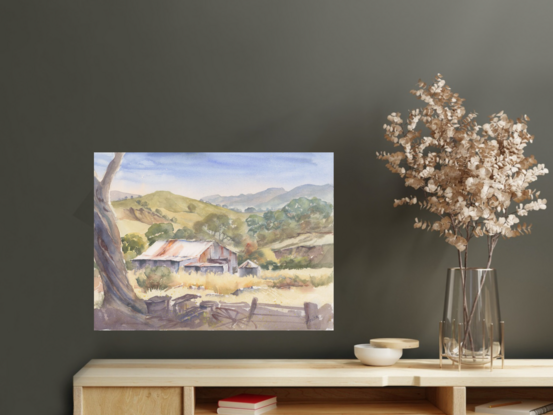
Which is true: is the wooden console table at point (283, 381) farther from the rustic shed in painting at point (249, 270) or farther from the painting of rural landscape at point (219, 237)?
the rustic shed in painting at point (249, 270)

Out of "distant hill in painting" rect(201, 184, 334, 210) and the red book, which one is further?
"distant hill in painting" rect(201, 184, 334, 210)

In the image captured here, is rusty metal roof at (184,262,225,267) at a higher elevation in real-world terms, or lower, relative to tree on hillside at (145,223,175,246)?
lower

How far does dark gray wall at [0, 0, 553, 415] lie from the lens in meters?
2.74

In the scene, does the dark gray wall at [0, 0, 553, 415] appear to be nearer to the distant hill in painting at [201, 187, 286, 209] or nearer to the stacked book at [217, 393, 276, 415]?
the distant hill in painting at [201, 187, 286, 209]

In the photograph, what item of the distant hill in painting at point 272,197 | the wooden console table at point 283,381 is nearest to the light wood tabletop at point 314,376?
the wooden console table at point 283,381

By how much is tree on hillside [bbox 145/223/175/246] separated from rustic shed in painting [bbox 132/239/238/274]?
2cm

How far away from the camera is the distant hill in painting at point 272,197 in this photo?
9.07 feet

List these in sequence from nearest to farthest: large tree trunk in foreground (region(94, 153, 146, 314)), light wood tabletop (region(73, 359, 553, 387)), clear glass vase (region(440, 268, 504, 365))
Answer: light wood tabletop (region(73, 359, 553, 387)) < clear glass vase (region(440, 268, 504, 365)) < large tree trunk in foreground (region(94, 153, 146, 314))

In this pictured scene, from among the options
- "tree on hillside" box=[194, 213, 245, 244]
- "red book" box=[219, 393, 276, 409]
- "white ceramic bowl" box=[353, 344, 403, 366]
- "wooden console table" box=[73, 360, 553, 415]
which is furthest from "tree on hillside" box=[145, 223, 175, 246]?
"white ceramic bowl" box=[353, 344, 403, 366]

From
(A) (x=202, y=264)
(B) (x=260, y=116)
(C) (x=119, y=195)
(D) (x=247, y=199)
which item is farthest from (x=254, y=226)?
(C) (x=119, y=195)

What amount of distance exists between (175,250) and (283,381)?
86 cm

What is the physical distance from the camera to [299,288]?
276 centimetres

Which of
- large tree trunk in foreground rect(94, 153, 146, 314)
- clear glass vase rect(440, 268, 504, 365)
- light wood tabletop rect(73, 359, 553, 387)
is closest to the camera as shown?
light wood tabletop rect(73, 359, 553, 387)

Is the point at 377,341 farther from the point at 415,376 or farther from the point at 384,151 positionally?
the point at 384,151
